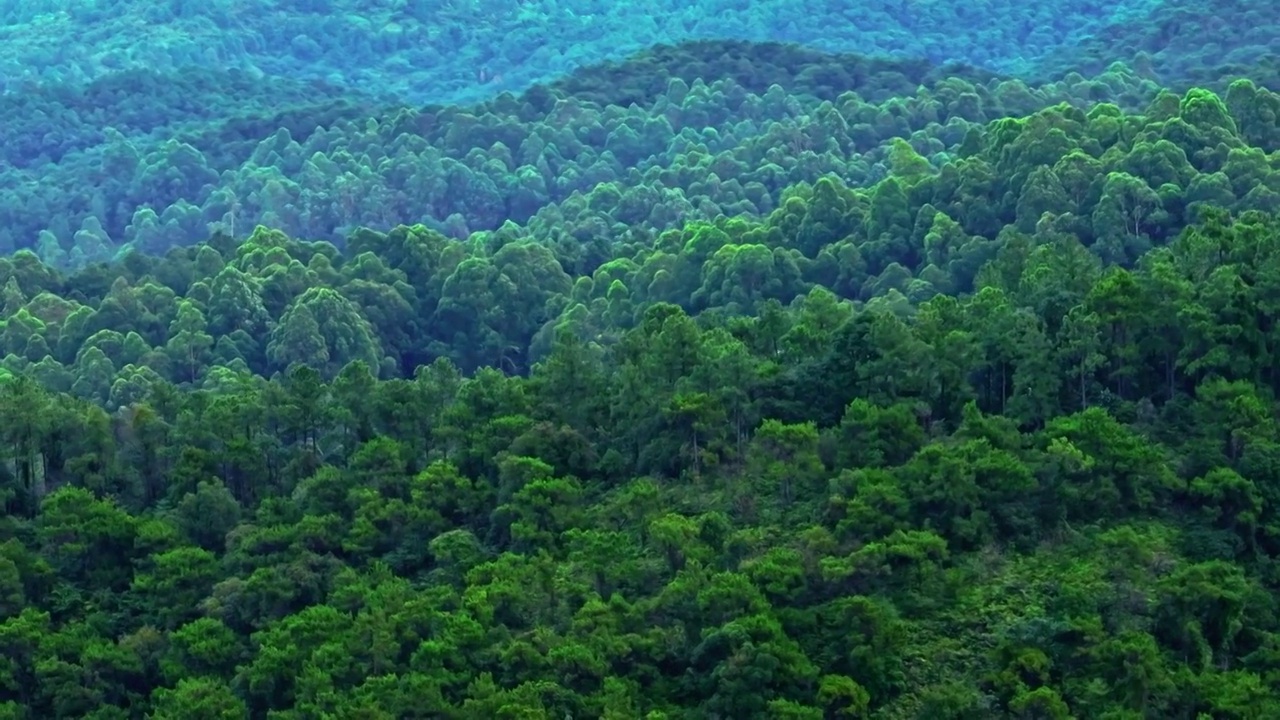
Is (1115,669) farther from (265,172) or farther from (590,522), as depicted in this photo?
(265,172)

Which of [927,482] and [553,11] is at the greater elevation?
[927,482]

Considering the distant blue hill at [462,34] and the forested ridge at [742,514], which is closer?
the forested ridge at [742,514]

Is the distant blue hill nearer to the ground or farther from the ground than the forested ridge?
nearer to the ground

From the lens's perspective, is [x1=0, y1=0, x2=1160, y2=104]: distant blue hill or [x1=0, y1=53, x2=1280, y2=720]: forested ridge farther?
[x1=0, y1=0, x2=1160, y2=104]: distant blue hill

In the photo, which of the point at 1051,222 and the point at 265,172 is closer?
the point at 1051,222

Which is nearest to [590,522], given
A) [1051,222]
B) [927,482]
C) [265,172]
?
[927,482]

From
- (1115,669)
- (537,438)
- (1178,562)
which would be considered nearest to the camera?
(1115,669)

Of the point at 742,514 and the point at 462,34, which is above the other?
the point at 742,514

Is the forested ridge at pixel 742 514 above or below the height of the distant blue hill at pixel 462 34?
above
